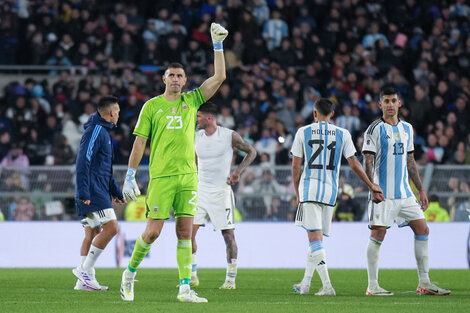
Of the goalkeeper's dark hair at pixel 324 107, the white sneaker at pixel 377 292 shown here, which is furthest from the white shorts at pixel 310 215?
the goalkeeper's dark hair at pixel 324 107

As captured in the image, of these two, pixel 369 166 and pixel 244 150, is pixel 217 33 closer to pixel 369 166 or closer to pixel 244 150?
pixel 369 166

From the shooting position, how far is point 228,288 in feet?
42.4

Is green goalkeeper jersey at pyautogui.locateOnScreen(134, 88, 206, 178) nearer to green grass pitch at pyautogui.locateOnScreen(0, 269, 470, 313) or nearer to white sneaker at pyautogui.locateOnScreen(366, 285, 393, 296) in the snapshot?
green grass pitch at pyautogui.locateOnScreen(0, 269, 470, 313)

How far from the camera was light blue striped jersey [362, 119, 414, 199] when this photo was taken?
37.8 feet

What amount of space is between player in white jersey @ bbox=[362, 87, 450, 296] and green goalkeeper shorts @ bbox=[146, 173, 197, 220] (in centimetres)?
242

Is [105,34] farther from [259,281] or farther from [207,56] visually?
[259,281]

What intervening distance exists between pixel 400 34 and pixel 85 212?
15.6 metres

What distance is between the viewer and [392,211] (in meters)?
11.5

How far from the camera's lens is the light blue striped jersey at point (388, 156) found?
11.5 m

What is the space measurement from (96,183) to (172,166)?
295cm

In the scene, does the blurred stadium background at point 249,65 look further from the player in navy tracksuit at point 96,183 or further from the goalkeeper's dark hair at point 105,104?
the goalkeeper's dark hair at point 105,104

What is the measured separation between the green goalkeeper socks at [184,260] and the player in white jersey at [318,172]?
1.89 m

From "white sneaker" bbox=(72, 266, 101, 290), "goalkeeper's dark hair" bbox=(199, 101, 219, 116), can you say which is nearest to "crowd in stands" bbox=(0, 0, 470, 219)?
"goalkeeper's dark hair" bbox=(199, 101, 219, 116)

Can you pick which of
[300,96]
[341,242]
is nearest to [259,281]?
[341,242]
